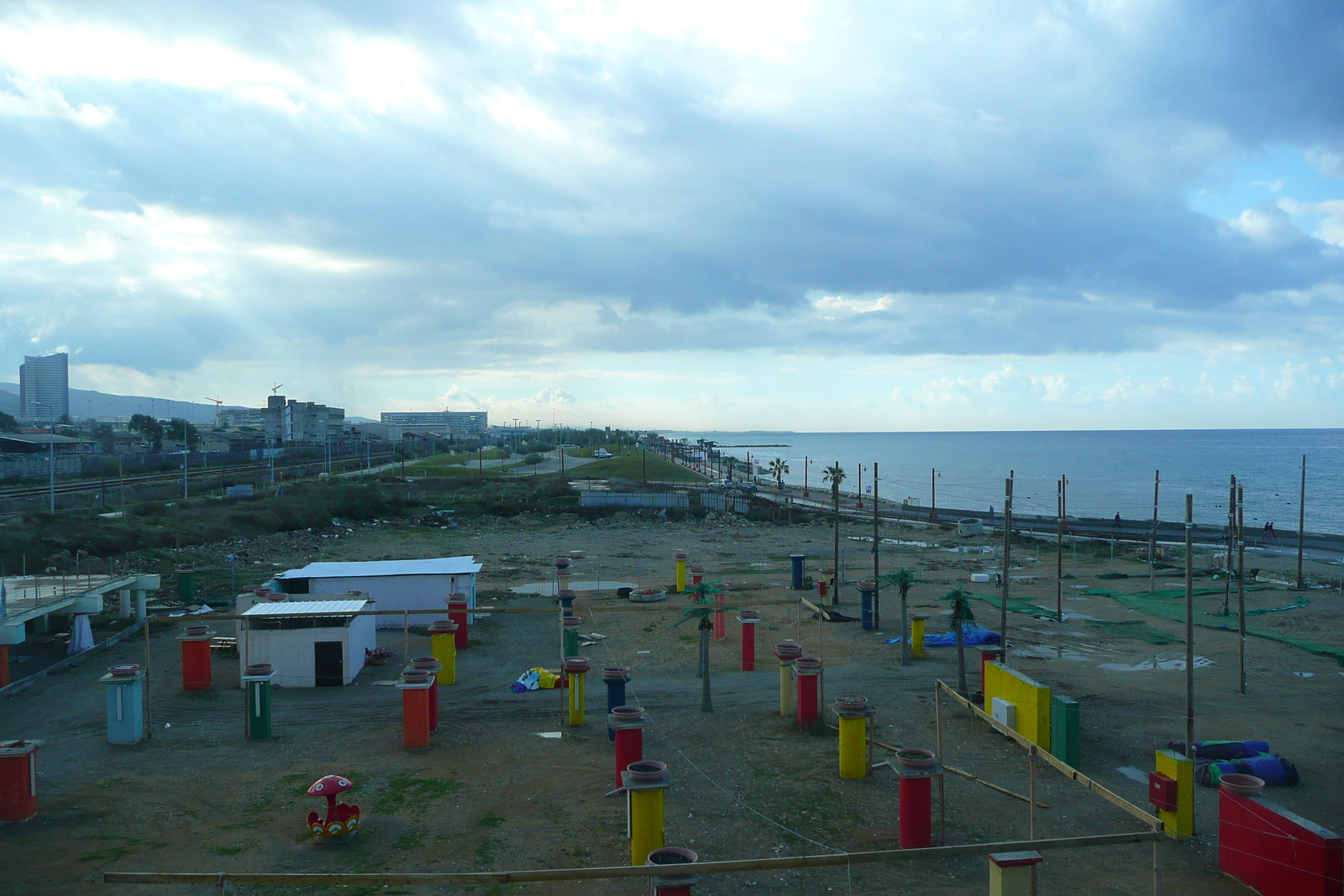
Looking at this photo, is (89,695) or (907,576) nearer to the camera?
(89,695)

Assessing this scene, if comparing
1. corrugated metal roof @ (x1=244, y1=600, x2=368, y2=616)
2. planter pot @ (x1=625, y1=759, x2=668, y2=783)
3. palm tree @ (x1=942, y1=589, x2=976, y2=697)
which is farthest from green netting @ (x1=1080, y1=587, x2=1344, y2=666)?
corrugated metal roof @ (x1=244, y1=600, x2=368, y2=616)

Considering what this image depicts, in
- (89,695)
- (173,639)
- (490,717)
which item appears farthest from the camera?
(173,639)

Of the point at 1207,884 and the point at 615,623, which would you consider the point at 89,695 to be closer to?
the point at 615,623

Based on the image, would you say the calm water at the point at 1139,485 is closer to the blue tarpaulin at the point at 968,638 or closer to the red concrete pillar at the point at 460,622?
the blue tarpaulin at the point at 968,638

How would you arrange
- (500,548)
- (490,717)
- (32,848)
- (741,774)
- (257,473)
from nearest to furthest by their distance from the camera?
(32,848)
(741,774)
(490,717)
(500,548)
(257,473)

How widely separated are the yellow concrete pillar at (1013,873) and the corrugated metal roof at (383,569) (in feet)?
68.6

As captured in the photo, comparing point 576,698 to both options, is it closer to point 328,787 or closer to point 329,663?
point 328,787

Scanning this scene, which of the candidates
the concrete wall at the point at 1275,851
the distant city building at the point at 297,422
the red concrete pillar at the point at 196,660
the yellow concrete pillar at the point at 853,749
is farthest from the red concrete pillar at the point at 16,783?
the distant city building at the point at 297,422

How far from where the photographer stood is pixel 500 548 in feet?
145

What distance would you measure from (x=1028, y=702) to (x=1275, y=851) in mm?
4796

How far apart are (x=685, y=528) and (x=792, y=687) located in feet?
125

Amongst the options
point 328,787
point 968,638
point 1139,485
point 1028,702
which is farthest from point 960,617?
point 1139,485

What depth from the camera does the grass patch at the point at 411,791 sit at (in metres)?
11.9

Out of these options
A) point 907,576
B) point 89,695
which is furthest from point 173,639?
point 907,576
